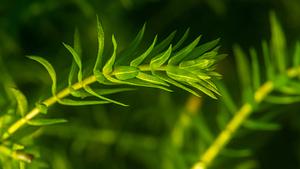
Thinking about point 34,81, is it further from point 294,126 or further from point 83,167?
point 294,126

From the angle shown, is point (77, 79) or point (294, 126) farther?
point (294, 126)

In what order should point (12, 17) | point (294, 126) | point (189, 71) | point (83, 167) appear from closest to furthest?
point (189, 71)
point (12, 17)
point (83, 167)
point (294, 126)

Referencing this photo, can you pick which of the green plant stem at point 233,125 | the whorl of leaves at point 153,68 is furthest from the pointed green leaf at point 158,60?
the green plant stem at point 233,125

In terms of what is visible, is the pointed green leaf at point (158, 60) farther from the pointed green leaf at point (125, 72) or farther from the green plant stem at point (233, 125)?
the green plant stem at point (233, 125)

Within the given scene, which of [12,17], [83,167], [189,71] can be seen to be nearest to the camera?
[189,71]

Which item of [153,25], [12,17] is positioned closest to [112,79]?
[12,17]

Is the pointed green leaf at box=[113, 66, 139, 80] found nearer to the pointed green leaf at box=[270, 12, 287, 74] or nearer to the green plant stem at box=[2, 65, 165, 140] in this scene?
the green plant stem at box=[2, 65, 165, 140]

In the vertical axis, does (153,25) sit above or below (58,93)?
above

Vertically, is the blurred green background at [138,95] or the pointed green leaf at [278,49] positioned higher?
the blurred green background at [138,95]
